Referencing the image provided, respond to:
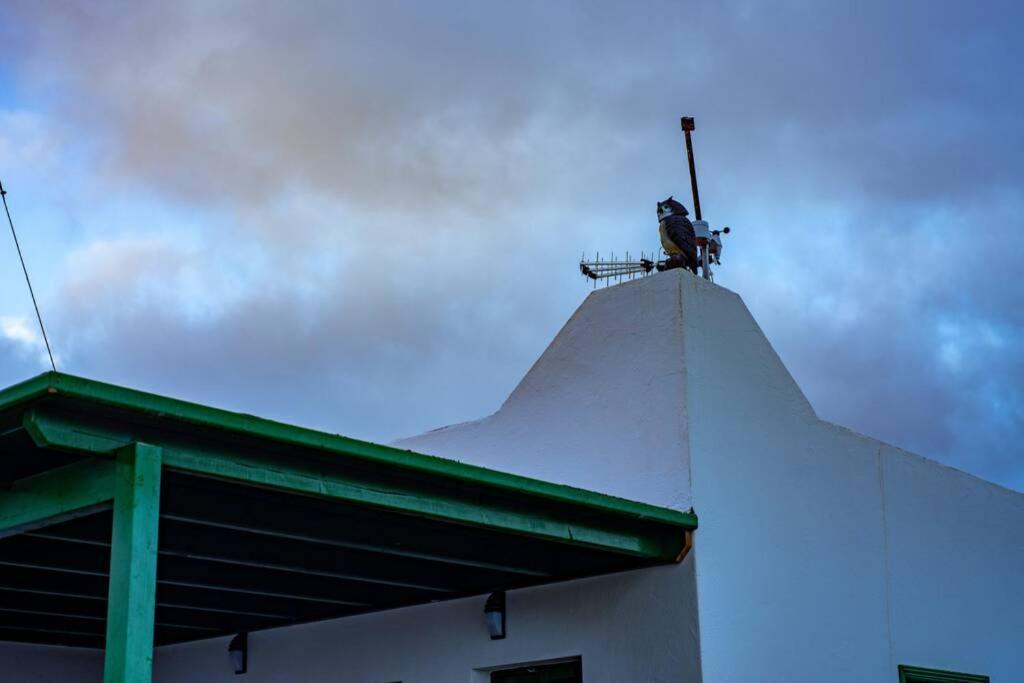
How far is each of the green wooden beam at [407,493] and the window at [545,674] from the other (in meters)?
1.19

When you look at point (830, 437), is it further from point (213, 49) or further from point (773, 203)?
point (213, 49)

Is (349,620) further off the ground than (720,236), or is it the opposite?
(720,236)

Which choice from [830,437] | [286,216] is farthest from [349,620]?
[286,216]

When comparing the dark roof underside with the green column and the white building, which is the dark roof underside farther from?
the white building

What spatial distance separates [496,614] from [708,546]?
174cm

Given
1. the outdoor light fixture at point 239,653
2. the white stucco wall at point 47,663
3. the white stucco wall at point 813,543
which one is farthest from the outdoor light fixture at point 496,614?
the white stucco wall at point 47,663

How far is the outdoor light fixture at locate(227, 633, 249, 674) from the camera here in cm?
1178

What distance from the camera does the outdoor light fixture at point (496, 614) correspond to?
976 cm

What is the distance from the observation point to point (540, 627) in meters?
9.56

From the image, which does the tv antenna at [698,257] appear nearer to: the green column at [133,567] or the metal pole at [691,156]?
the metal pole at [691,156]

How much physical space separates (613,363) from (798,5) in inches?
218

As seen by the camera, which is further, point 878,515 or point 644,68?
point 644,68

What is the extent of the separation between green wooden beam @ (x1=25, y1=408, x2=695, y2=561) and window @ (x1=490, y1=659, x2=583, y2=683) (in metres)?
1.19

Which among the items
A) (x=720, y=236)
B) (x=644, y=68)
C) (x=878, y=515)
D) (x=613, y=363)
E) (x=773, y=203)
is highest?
(x=644, y=68)
